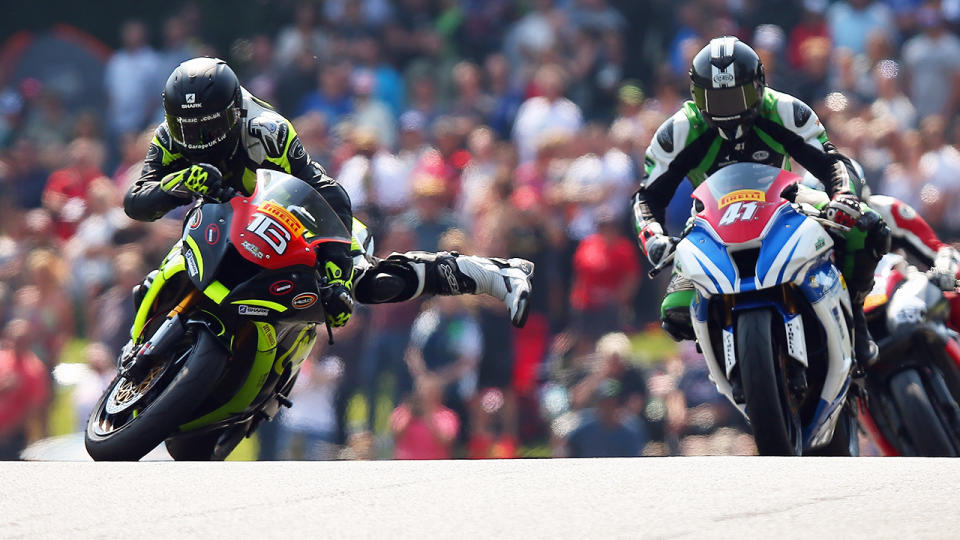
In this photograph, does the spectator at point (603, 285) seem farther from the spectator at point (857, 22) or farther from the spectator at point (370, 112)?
the spectator at point (857, 22)

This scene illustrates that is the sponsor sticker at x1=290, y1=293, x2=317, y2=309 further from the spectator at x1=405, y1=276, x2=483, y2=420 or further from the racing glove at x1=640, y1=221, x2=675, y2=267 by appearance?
the spectator at x1=405, y1=276, x2=483, y2=420

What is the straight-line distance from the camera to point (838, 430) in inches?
269

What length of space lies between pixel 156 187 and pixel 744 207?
2446mm

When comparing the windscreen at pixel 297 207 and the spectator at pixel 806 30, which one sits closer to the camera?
the windscreen at pixel 297 207

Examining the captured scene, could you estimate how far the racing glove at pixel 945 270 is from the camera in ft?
23.7

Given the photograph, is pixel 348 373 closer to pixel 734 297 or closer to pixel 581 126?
pixel 581 126

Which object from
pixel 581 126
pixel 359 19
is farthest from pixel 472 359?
pixel 359 19

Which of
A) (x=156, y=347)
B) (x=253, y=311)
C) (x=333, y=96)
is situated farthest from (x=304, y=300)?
(x=333, y=96)

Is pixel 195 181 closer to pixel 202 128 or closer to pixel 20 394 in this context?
pixel 202 128

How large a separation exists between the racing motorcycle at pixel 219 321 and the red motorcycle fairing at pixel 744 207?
1566mm

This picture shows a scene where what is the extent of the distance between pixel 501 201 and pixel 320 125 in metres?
2.13

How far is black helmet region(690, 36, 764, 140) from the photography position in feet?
21.5

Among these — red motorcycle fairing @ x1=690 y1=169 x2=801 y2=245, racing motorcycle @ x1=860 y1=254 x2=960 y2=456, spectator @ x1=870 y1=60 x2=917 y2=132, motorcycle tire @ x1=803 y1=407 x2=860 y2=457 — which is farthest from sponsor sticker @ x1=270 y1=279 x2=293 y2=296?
spectator @ x1=870 y1=60 x2=917 y2=132

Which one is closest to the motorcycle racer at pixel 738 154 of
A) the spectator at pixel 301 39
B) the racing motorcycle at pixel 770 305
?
the racing motorcycle at pixel 770 305
